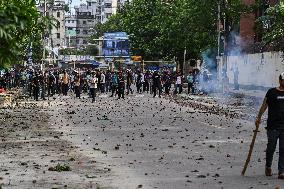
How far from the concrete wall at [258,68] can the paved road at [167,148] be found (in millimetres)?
24172

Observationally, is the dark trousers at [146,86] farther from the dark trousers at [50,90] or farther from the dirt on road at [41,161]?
the dirt on road at [41,161]

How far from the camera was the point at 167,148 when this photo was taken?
1791 centimetres

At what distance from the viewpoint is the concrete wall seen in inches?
2170

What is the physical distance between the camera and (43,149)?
17969 millimetres

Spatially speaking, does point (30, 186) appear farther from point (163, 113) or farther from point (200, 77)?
point (200, 77)

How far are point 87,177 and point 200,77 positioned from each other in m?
48.0

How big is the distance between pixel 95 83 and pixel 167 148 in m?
27.3

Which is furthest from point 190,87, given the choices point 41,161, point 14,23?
point 14,23

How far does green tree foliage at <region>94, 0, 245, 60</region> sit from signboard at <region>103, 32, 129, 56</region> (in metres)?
1.24

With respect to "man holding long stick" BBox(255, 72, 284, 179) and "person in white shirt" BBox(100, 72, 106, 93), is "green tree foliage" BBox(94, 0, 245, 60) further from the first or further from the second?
"man holding long stick" BBox(255, 72, 284, 179)

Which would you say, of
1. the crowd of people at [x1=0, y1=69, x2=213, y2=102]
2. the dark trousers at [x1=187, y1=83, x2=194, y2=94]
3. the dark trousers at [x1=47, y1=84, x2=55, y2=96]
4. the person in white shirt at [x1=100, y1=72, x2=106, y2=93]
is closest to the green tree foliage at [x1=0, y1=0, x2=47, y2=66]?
the crowd of people at [x1=0, y1=69, x2=213, y2=102]

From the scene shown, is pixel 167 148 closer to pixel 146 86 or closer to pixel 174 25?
pixel 146 86

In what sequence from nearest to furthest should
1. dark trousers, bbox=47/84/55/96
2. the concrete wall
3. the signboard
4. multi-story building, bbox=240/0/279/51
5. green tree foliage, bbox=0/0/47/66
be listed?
green tree foliage, bbox=0/0/47/66
dark trousers, bbox=47/84/55/96
the concrete wall
multi-story building, bbox=240/0/279/51
the signboard

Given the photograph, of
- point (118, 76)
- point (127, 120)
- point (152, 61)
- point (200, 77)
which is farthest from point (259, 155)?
point (152, 61)
